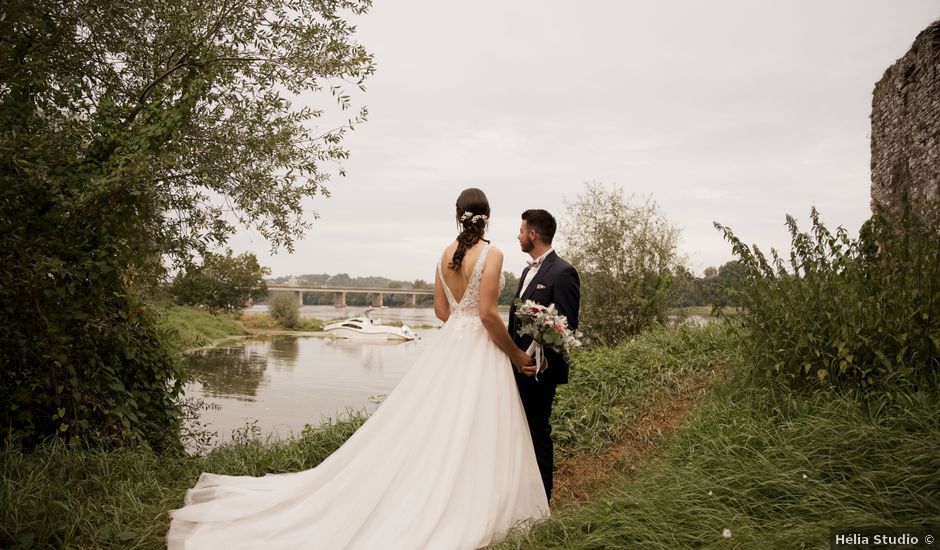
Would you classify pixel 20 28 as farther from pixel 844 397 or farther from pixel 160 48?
pixel 844 397

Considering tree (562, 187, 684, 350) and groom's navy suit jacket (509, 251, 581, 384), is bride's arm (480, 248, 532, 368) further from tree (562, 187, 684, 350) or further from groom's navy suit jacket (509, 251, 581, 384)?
tree (562, 187, 684, 350)

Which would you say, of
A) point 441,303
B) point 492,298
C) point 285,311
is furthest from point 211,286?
point 285,311

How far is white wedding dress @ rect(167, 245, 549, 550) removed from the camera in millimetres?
3830

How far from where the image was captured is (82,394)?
500cm

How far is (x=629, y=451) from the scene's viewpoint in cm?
594

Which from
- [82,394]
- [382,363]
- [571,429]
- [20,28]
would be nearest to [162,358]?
[82,394]

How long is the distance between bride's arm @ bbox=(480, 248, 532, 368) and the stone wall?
204 inches

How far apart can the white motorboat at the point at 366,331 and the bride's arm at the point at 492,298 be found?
35.9 meters

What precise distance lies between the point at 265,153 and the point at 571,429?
4.68 metres

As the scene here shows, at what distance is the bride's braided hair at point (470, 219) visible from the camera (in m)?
4.41

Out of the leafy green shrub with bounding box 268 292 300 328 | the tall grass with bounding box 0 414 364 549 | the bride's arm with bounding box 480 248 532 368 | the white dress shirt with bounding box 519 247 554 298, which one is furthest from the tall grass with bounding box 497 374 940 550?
the leafy green shrub with bounding box 268 292 300 328

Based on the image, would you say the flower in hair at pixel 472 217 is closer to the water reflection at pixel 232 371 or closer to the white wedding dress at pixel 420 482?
the white wedding dress at pixel 420 482

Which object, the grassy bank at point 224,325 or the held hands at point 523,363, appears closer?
the held hands at point 523,363

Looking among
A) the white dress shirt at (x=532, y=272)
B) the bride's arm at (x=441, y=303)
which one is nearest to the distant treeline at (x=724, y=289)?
the white dress shirt at (x=532, y=272)
